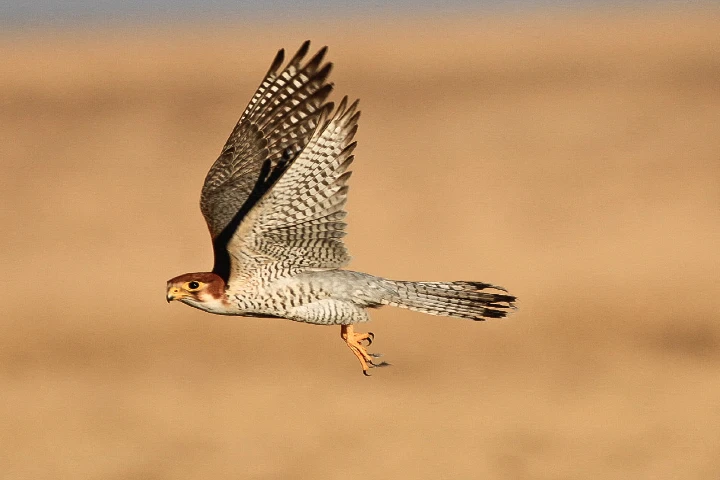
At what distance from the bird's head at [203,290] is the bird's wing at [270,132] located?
2.94 feet

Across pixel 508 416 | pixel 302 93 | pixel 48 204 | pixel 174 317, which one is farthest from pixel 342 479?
pixel 48 204

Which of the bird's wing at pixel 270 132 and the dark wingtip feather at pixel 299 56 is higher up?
the dark wingtip feather at pixel 299 56

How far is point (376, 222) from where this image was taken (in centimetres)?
2512

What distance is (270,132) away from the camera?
1108 centimetres

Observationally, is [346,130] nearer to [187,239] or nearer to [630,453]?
[630,453]

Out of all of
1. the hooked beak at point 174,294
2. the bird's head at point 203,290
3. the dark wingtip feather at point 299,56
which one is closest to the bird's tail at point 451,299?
the bird's head at point 203,290

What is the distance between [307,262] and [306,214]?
0.47 m

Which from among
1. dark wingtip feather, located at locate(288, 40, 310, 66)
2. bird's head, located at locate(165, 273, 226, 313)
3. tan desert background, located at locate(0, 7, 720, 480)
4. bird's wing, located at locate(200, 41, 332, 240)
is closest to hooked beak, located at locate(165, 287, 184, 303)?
bird's head, located at locate(165, 273, 226, 313)

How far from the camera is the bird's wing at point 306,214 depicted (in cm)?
968

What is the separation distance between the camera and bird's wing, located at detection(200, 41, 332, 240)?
10758 mm

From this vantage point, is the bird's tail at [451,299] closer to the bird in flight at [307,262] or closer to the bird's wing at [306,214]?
the bird in flight at [307,262]

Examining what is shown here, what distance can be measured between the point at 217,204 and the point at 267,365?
936 centimetres

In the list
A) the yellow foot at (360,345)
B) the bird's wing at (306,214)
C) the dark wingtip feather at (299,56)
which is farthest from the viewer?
the yellow foot at (360,345)

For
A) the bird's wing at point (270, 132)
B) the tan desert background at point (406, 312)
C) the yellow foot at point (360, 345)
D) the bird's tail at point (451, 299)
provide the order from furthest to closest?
1. the tan desert background at point (406, 312)
2. the bird's wing at point (270, 132)
3. the yellow foot at point (360, 345)
4. the bird's tail at point (451, 299)
